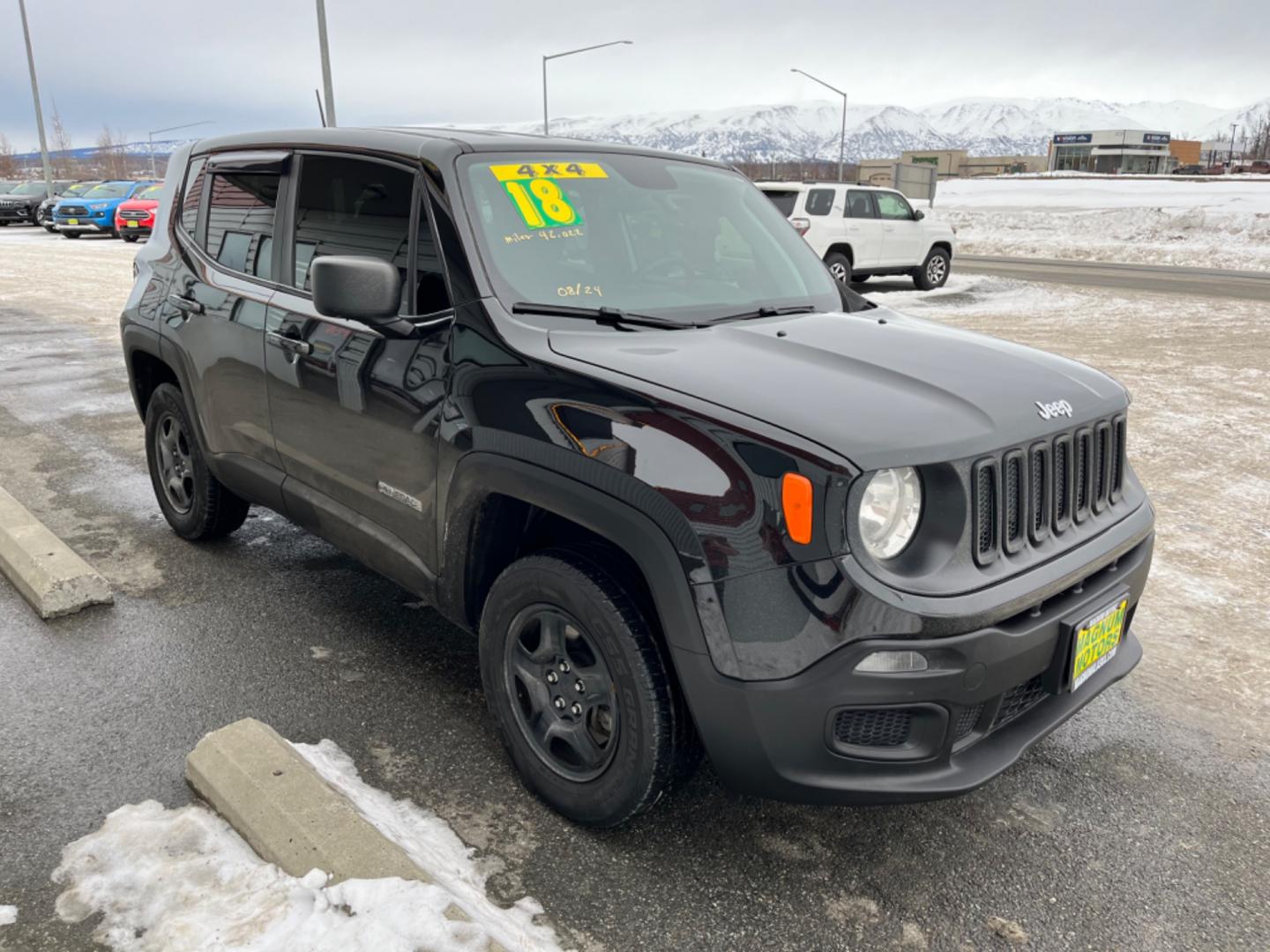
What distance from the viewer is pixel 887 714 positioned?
2.30 metres

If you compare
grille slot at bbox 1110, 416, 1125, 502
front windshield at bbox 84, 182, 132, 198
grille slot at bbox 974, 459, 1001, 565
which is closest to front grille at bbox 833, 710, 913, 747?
grille slot at bbox 974, 459, 1001, 565

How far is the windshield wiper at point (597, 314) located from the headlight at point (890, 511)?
937mm

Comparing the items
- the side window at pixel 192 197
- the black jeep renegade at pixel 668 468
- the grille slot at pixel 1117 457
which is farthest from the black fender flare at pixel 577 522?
the side window at pixel 192 197

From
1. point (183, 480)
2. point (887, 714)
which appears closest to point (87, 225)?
point (183, 480)

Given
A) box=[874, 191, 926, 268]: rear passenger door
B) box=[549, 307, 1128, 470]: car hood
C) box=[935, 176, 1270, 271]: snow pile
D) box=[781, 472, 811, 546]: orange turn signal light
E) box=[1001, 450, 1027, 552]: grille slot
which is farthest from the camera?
box=[935, 176, 1270, 271]: snow pile

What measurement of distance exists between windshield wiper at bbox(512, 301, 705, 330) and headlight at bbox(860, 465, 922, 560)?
937 millimetres

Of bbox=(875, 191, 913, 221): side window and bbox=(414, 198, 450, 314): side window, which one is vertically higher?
bbox=(875, 191, 913, 221): side window

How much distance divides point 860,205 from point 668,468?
15191 mm

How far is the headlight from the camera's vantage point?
2.27m

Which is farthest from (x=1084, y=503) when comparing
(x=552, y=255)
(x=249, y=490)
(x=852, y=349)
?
(x=249, y=490)

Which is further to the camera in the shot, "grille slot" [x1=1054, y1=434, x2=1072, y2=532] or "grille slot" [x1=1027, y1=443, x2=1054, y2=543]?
"grille slot" [x1=1054, y1=434, x2=1072, y2=532]

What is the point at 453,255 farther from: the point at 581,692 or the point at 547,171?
the point at 581,692

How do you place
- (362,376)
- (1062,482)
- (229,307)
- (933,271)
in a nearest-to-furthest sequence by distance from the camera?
(1062,482)
(362,376)
(229,307)
(933,271)

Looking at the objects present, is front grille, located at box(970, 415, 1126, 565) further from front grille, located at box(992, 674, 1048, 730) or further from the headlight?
front grille, located at box(992, 674, 1048, 730)
